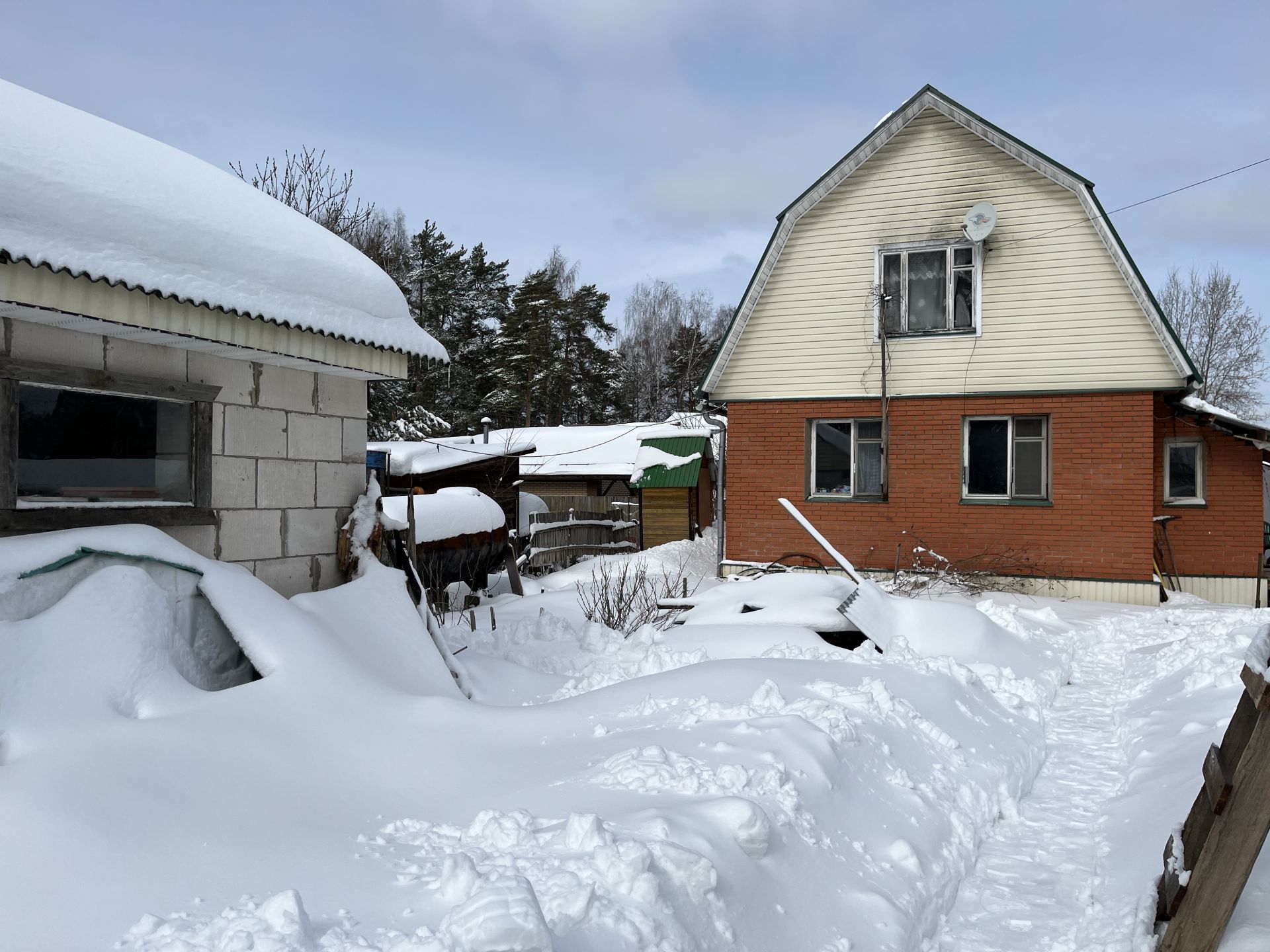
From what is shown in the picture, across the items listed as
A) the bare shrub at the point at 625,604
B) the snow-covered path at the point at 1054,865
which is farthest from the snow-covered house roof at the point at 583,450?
the snow-covered path at the point at 1054,865

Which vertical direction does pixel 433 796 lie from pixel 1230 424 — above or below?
below

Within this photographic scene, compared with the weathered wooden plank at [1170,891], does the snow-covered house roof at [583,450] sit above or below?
above

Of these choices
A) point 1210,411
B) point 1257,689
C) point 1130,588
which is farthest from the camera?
point 1210,411

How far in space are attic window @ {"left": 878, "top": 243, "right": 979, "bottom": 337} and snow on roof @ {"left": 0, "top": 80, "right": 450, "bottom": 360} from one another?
9223mm

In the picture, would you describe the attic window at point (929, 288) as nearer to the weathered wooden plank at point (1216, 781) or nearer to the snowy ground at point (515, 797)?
the snowy ground at point (515, 797)

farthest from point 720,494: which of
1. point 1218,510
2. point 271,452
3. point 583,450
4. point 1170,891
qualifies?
point 583,450

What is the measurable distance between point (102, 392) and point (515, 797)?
3.59 m

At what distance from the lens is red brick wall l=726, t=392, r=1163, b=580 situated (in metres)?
12.3

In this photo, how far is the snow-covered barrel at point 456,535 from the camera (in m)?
10.3

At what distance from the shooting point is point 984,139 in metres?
13.1

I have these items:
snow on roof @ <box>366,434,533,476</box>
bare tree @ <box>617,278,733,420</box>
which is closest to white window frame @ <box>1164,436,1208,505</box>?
snow on roof @ <box>366,434,533,476</box>

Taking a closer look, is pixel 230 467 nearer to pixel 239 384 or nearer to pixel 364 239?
pixel 239 384

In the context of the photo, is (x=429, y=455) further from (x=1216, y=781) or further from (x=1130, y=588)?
(x=1216, y=781)

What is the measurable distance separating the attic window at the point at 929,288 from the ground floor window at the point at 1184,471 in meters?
4.05
